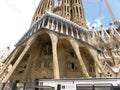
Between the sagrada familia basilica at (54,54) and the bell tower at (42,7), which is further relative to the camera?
the bell tower at (42,7)

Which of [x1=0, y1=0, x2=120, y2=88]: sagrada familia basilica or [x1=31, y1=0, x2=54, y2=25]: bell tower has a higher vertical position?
[x1=31, y1=0, x2=54, y2=25]: bell tower

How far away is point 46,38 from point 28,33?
4.30 m

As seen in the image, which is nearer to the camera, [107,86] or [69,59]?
[107,86]

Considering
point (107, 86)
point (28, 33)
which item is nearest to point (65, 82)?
point (107, 86)

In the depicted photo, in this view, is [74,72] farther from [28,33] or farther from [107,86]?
[107,86]

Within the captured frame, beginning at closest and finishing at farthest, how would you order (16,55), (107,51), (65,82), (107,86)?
(107,86)
(65,82)
(16,55)
(107,51)

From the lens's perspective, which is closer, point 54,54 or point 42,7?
A: point 54,54

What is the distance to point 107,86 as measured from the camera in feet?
55.3

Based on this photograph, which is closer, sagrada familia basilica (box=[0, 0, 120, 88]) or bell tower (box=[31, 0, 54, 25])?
sagrada familia basilica (box=[0, 0, 120, 88])

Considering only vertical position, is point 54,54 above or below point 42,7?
below

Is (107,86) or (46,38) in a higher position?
(46,38)

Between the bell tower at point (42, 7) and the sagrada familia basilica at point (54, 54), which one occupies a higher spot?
the bell tower at point (42, 7)

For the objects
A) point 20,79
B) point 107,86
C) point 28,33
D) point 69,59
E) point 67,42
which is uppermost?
point 28,33

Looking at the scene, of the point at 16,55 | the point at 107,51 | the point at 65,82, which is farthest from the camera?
the point at 107,51
